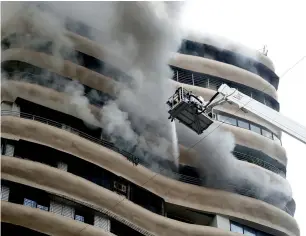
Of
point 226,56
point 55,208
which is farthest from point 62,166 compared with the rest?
point 226,56

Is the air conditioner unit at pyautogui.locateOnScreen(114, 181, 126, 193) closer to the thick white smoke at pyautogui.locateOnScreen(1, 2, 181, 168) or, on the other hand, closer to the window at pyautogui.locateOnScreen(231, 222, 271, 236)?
the thick white smoke at pyautogui.locateOnScreen(1, 2, 181, 168)

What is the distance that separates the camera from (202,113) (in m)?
40.4

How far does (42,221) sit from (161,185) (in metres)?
8.96

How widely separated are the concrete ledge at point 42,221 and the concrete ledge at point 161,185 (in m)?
4.42

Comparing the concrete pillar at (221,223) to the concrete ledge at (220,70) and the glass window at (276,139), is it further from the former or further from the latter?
the concrete ledge at (220,70)

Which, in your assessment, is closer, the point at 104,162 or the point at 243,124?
the point at 104,162

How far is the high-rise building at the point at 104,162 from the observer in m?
41.3

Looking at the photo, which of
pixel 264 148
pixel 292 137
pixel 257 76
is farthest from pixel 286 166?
pixel 292 137

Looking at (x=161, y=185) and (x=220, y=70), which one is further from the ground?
(x=220, y=70)

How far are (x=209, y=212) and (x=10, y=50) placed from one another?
13286 mm

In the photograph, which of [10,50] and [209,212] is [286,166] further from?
[10,50]

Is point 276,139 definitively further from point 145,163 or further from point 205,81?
point 145,163

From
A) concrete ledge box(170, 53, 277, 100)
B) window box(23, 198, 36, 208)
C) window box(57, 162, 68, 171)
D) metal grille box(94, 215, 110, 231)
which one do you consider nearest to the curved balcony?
concrete ledge box(170, 53, 277, 100)

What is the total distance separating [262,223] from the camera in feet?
157
